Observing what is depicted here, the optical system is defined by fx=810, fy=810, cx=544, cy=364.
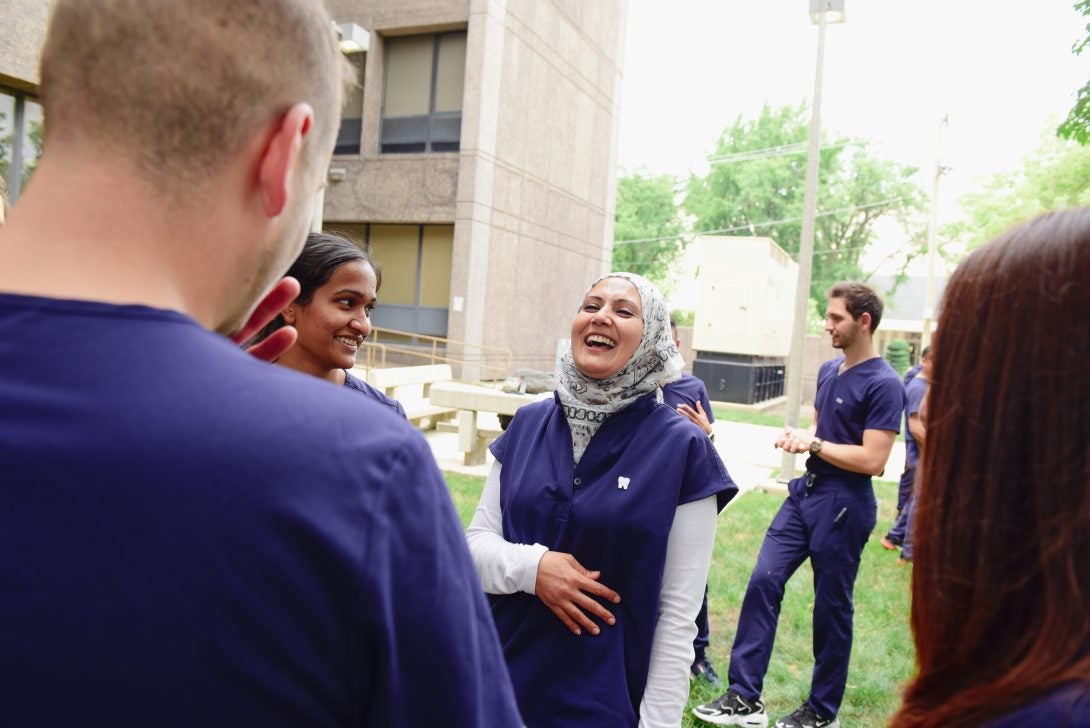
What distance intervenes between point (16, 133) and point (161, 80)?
9.71m

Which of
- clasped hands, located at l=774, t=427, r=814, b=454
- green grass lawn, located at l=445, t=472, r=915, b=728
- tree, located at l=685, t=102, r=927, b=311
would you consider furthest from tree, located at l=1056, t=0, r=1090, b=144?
tree, located at l=685, t=102, r=927, b=311

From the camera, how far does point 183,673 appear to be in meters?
0.74

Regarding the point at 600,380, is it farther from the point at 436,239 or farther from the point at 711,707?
the point at 436,239

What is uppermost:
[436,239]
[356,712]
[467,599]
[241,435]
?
[436,239]

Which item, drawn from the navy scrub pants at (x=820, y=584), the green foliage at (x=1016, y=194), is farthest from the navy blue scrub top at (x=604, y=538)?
the green foliage at (x=1016, y=194)

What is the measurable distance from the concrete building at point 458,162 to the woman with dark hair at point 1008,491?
1717 cm

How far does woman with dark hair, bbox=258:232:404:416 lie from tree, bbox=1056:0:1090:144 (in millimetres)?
7207

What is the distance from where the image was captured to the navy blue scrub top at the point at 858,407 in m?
4.68

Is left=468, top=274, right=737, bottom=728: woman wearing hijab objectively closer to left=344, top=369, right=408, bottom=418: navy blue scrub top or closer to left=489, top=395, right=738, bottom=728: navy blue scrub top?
left=489, top=395, right=738, bottom=728: navy blue scrub top

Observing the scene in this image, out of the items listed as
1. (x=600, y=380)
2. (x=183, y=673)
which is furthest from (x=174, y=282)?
(x=600, y=380)

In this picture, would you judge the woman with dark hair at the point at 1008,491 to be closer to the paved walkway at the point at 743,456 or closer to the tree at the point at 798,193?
the paved walkway at the point at 743,456

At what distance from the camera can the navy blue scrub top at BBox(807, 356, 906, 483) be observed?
4684 mm

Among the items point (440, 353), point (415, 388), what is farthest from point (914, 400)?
point (440, 353)

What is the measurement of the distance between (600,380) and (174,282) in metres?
1.96
